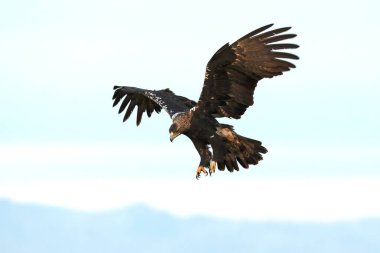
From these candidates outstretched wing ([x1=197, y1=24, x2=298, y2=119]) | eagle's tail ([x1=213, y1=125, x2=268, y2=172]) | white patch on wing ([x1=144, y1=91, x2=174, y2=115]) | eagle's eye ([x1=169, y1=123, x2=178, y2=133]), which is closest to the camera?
outstretched wing ([x1=197, y1=24, x2=298, y2=119])

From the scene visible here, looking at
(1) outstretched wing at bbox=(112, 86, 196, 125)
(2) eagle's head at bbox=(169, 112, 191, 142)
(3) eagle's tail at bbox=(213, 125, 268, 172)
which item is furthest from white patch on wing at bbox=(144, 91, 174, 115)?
(3) eagle's tail at bbox=(213, 125, 268, 172)

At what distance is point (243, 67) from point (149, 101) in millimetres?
4764

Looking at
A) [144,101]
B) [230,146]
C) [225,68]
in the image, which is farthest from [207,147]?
[144,101]

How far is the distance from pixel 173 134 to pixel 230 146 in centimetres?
114

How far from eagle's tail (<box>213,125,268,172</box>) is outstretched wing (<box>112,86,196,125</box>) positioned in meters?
1.29

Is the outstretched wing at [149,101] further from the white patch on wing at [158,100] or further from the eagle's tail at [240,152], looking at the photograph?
the eagle's tail at [240,152]

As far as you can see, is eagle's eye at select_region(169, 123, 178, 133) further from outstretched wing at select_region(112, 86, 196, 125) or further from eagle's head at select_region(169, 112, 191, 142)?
outstretched wing at select_region(112, 86, 196, 125)

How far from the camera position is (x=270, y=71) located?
19.8 metres

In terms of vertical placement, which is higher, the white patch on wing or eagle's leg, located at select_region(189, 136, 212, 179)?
the white patch on wing

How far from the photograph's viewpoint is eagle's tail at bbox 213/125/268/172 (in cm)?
2088

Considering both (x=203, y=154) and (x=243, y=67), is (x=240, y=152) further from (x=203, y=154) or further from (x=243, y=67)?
(x=243, y=67)

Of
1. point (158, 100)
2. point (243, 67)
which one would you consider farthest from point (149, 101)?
point (243, 67)

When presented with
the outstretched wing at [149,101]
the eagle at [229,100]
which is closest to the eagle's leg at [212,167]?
the eagle at [229,100]

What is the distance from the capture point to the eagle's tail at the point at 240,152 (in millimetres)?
20875
